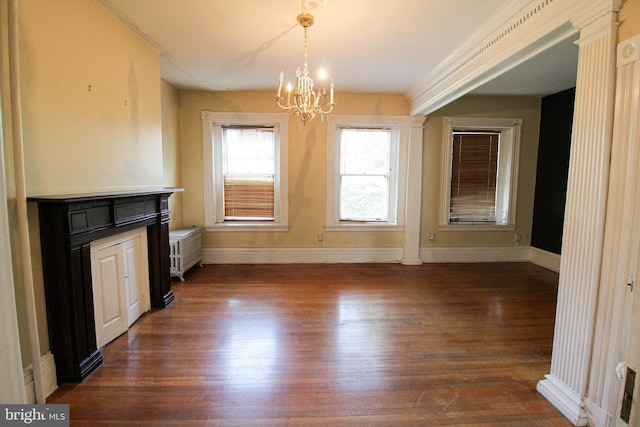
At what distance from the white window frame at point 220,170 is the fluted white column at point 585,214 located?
138 inches

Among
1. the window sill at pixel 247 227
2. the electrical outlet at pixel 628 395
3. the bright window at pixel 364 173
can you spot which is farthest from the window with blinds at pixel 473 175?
the electrical outlet at pixel 628 395

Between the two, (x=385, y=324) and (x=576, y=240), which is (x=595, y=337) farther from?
(x=385, y=324)

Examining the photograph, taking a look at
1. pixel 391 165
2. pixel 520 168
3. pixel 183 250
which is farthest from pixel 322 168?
pixel 520 168

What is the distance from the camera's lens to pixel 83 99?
2039mm

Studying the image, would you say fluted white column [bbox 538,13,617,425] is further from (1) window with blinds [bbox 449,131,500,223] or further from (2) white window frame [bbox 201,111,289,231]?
(2) white window frame [bbox 201,111,289,231]

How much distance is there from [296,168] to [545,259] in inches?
169

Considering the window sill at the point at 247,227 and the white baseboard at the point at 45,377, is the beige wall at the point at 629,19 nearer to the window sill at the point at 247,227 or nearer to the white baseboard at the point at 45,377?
the white baseboard at the point at 45,377

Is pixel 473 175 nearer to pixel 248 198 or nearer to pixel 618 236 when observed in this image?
pixel 618 236

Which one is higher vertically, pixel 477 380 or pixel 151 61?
pixel 151 61

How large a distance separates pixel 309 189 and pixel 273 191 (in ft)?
1.93

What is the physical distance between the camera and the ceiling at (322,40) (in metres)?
2.22

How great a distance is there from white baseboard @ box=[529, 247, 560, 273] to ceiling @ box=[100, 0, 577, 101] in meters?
2.52

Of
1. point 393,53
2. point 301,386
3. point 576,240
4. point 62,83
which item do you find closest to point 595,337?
point 576,240

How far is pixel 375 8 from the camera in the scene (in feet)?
7.29
